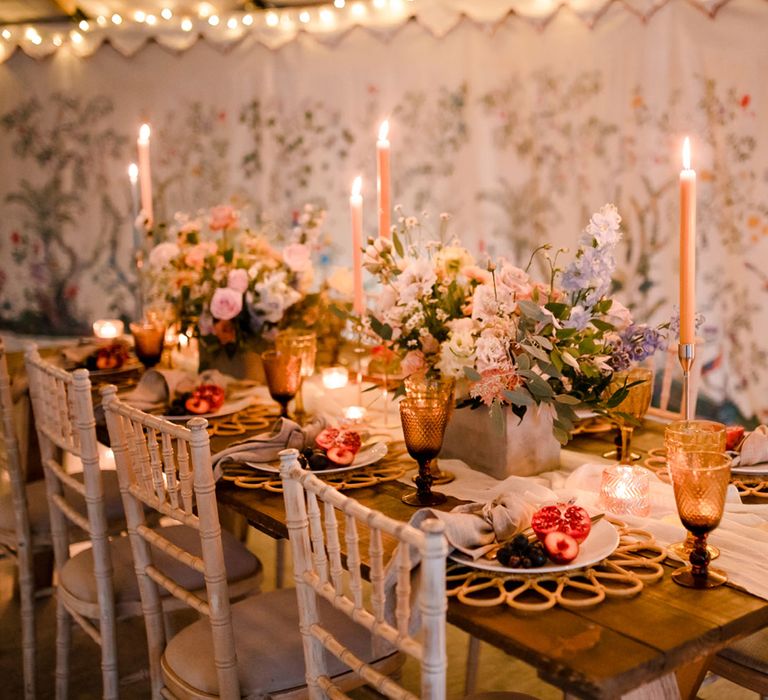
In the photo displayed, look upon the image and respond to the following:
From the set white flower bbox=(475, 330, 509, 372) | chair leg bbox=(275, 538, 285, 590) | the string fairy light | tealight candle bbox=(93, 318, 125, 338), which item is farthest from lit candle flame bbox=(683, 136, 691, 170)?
the string fairy light

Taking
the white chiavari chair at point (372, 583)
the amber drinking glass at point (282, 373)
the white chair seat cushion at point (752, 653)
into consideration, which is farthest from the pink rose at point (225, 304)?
the white chair seat cushion at point (752, 653)

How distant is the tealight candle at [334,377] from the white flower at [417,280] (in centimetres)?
63

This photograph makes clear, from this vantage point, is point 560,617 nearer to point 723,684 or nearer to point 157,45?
point 723,684

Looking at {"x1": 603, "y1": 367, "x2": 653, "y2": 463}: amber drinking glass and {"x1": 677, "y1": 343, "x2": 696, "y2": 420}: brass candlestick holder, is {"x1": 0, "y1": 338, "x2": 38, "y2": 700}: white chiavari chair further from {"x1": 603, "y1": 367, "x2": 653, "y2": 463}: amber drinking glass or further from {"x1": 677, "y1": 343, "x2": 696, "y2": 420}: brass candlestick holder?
{"x1": 677, "y1": 343, "x2": 696, "y2": 420}: brass candlestick holder

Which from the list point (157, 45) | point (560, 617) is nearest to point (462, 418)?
point (560, 617)

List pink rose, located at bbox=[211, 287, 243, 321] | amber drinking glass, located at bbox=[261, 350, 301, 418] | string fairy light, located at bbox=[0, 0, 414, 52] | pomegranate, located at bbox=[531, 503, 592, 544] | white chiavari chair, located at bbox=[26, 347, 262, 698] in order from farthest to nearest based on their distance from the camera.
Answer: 1. string fairy light, located at bbox=[0, 0, 414, 52]
2. pink rose, located at bbox=[211, 287, 243, 321]
3. amber drinking glass, located at bbox=[261, 350, 301, 418]
4. white chiavari chair, located at bbox=[26, 347, 262, 698]
5. pomegranate, located at bbox=[531, 503, 592, 544]

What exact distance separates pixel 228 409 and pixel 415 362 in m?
0.58

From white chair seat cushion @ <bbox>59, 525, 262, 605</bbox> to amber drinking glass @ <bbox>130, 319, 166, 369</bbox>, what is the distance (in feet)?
2.05

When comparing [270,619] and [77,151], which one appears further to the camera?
[77,151]

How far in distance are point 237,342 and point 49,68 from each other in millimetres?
2859

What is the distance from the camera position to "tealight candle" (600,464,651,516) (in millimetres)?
1551

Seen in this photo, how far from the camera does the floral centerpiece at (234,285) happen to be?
2453 mm

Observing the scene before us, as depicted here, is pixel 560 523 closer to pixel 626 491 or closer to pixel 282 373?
pixel 626 491

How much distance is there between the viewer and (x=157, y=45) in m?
4.61
